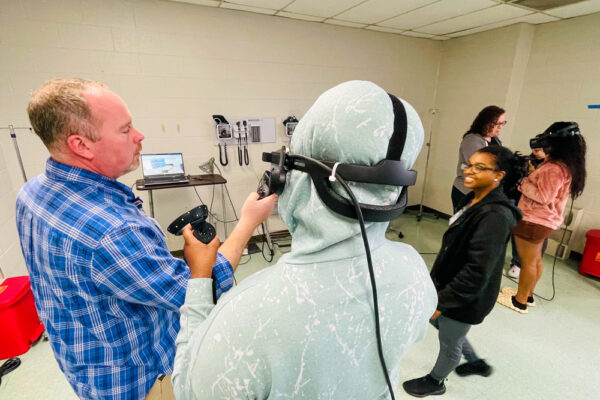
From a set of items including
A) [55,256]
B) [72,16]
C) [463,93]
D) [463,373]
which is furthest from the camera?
[463,93]

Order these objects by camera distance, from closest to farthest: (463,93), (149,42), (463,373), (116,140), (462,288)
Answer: (116,140) → (462,288) → (463,373) → (149,42) → (463,93)

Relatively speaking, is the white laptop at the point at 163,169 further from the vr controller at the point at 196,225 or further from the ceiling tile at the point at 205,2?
the vr controller at the point at 196,225

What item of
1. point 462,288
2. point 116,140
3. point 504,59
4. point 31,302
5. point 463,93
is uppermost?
point 504,59

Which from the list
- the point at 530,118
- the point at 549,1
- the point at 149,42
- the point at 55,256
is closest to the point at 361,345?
the point at 55,256

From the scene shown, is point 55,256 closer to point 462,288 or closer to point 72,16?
point 462,288

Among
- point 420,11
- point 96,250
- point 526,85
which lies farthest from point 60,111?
point 526,85

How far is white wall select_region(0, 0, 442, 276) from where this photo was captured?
2.46m

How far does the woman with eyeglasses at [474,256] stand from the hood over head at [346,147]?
1.06 meters

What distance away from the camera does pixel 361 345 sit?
1.61ft

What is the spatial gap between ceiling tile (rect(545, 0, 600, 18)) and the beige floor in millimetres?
2694

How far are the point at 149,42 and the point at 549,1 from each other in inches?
149

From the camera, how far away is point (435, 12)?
3010 millimetres

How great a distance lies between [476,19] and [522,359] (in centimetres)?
342

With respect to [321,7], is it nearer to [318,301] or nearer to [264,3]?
[264,3]
